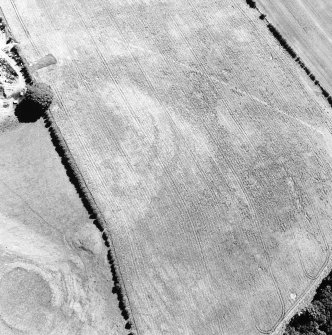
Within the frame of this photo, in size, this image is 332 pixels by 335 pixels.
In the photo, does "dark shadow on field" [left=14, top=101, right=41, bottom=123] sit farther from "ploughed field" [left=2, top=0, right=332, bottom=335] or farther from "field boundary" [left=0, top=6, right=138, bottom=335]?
"ploughed field" [left=2, top=0, right=332, bottom=335]

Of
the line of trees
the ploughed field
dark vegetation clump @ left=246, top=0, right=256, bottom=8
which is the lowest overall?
the ploughed field

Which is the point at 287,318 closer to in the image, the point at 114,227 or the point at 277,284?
the point at 277,284

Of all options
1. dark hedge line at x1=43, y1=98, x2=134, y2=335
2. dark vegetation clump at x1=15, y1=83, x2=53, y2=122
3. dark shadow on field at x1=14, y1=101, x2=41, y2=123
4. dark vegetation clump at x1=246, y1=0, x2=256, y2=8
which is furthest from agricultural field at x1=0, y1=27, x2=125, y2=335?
dark vegetation clump at x1=246, y1=0, x2=256, y2=8

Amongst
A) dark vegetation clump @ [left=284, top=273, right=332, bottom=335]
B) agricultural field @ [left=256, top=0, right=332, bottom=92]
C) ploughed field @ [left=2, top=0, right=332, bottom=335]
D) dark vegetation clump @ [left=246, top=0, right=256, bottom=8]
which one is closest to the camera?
dark vegetation clump @ [left=284, top=273, right=332, bottom=335]

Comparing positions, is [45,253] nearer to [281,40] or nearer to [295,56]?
[295,56]

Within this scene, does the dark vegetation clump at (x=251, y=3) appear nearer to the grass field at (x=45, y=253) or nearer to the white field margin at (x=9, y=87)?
the white field margin at (x=9, y=87)

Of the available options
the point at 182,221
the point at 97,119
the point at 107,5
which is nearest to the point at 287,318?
the point at 182,221

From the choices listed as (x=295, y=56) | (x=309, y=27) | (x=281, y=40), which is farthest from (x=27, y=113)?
(x=309, y=27)
